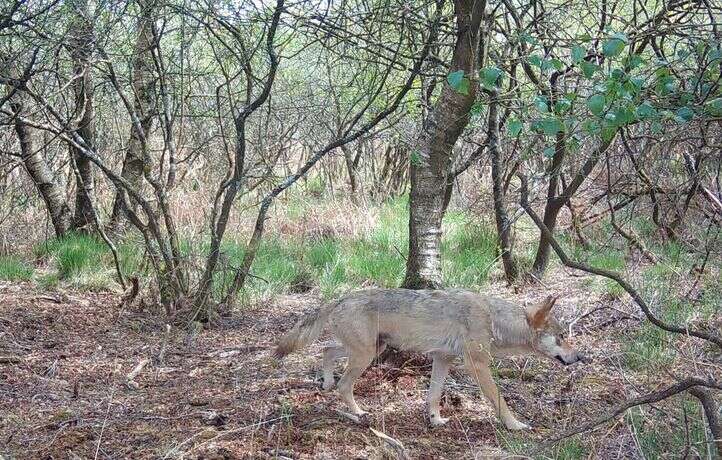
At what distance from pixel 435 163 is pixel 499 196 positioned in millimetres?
2755

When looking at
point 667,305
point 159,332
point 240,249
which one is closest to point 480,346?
point 667,305

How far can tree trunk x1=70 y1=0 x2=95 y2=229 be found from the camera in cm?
703

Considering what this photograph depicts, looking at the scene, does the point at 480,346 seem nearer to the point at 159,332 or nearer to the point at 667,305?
the point at 667,305

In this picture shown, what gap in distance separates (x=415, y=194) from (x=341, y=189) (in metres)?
9.47

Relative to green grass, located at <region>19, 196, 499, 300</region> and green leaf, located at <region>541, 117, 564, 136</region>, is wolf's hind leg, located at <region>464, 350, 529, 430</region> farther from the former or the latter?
green grass, located at <region>19, 196, 499, 300</region>

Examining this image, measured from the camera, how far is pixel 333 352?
19.4 feet

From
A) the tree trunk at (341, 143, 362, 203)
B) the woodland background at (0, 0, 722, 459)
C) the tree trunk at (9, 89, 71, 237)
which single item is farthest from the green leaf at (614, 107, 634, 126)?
the tree trunk at (341, 143, 362, 203)

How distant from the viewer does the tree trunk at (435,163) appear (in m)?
5.94

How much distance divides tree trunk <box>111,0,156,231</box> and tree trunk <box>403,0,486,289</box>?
2592 mm

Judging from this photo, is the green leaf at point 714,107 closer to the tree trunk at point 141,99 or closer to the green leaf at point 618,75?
the green leaf at point 618,75

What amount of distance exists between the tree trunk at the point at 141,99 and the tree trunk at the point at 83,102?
42 centimetres

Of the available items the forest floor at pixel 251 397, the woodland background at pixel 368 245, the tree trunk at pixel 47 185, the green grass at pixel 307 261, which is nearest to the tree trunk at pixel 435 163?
the woodland background at pixel 368 245

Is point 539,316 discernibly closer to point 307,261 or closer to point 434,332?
point 434,332

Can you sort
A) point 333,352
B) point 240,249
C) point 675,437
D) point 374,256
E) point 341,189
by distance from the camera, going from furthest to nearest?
point 341,189 < point 240,249 < point 374,256 < point 333,352 < point 675,437
